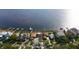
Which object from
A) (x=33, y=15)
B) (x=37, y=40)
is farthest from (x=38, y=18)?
(x=37, y=40)

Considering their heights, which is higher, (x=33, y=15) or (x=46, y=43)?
(x=33, y=15)

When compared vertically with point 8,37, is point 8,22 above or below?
above

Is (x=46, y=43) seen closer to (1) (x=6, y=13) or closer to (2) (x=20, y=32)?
(2) (x=20, y=32)

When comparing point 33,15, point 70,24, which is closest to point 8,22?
point 33,15
